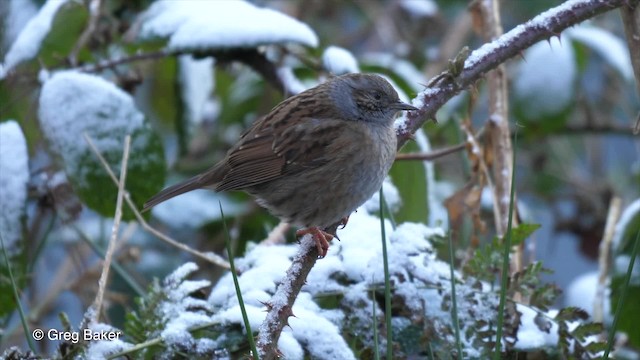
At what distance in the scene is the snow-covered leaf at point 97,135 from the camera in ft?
11.0

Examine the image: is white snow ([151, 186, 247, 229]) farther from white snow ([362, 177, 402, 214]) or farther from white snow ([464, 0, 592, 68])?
white snow ([464, 0, 592, 68])

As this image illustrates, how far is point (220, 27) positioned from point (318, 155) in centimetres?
71

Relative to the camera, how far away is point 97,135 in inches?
133

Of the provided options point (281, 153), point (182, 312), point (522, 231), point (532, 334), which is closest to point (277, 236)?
point (281, 153)

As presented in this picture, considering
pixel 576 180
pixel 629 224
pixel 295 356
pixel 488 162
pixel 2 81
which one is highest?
pixel 576 180

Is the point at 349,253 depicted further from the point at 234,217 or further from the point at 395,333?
the point at 234,217

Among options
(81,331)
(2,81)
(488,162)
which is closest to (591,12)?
(488,162)

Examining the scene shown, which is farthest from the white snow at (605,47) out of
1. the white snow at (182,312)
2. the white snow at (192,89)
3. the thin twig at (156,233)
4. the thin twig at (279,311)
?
the thin twig at (279,311)

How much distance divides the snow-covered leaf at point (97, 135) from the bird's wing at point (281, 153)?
1.17ft

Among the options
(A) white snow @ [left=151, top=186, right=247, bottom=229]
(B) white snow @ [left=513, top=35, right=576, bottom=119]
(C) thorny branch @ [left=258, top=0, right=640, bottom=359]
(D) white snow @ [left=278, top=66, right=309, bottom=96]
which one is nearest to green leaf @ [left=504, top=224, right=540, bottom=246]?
(C) thorny branch @ [left=258, top=0, right=640, bottom=359]

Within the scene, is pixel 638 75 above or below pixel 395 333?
above

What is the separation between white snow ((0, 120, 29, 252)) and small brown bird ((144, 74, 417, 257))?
47 cm

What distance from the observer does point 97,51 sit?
408 cm

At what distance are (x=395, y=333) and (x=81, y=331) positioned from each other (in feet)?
3.09
